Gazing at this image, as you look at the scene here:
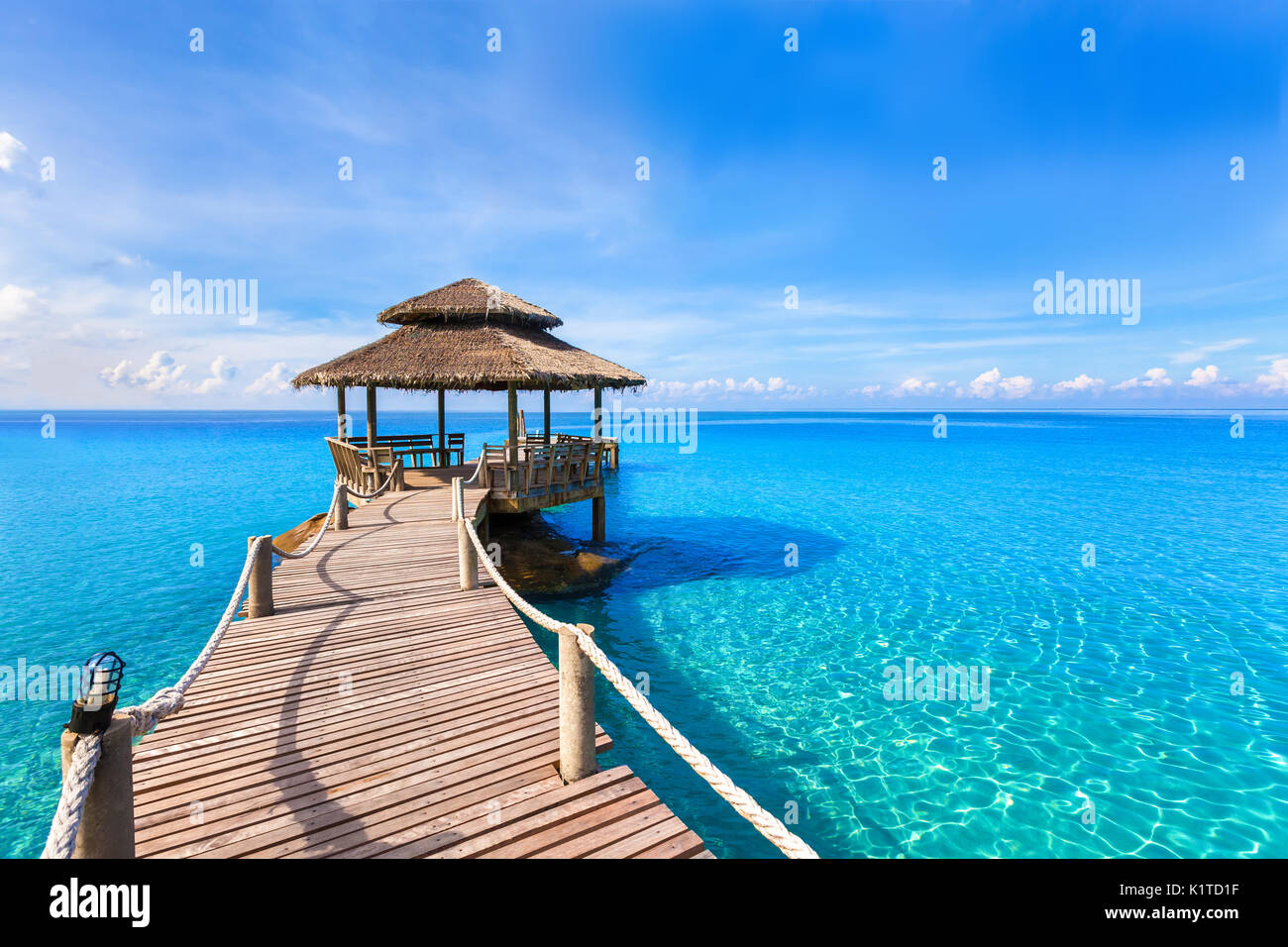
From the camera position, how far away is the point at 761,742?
7.11m

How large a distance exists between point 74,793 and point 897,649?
1041cm

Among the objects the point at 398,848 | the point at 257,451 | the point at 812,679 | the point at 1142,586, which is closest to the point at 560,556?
the point at 812,679

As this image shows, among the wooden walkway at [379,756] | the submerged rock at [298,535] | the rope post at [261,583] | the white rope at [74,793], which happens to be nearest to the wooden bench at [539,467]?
the submerged rock at [298,535]

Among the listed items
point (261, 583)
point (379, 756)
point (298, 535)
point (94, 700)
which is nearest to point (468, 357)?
point (298, 535)

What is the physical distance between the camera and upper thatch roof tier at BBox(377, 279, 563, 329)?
15.5 m

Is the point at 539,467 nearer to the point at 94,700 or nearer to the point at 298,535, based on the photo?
the point at 298,535

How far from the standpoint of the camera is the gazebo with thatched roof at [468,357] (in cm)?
1351

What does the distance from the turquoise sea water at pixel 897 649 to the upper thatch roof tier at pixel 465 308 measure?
24.3 feet

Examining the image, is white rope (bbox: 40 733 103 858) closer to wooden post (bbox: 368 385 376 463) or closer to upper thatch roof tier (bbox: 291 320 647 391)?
upper thatch roof tier (bbox: 291 320 647 391)

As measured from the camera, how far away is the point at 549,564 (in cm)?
1352

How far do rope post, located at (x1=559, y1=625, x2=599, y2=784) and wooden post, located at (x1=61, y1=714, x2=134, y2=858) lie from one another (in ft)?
6.61

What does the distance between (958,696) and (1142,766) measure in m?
2.09

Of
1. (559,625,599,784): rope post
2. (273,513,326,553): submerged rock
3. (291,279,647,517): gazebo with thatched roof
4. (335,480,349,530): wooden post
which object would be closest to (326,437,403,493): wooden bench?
(291,279,647,517): gazebo with thatched roof

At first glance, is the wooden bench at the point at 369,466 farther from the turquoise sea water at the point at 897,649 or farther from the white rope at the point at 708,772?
the white rope at the point at 708,772
